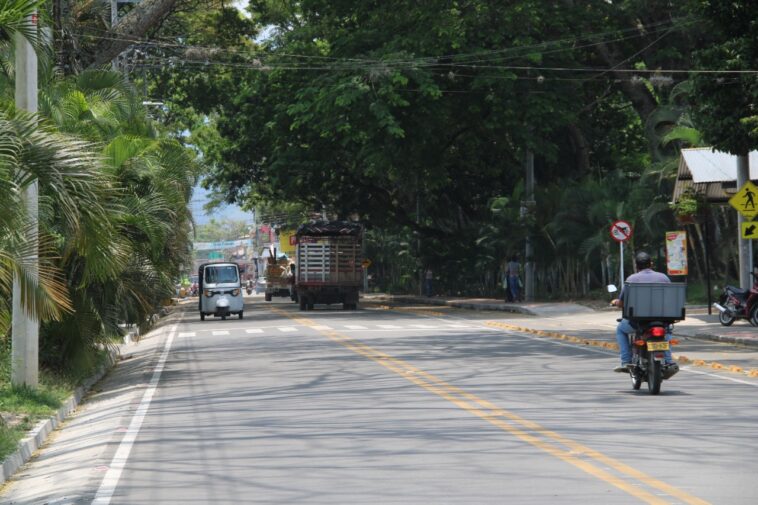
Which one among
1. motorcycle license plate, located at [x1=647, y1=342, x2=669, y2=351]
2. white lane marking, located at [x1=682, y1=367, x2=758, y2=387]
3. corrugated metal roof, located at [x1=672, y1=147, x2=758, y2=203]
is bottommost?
white lane marking, located at [x1=682, y1=367, x2=758, y2=387]

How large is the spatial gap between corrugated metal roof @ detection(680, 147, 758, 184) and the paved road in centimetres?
1197

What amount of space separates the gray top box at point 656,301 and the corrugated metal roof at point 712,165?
1840cm

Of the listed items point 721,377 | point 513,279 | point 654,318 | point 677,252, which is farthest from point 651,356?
point 513,279

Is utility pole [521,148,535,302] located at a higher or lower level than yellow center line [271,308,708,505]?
higher

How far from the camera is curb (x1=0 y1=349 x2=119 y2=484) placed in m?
11.6

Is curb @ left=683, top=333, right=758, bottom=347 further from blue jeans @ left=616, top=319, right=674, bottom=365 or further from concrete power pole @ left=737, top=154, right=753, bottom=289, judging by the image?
blue jeans @ left=616, top=319, right=674, bottom=365

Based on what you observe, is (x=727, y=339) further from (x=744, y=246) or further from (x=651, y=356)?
(x=651, y=356)

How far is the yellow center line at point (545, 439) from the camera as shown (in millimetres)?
9055

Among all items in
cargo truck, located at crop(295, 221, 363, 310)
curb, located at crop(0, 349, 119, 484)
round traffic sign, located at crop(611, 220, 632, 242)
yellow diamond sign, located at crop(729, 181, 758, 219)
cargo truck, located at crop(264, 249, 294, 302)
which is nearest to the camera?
curb, located at crop(0, 349, 119, 484)

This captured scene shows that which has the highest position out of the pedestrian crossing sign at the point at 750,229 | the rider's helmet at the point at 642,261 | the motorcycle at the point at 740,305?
the pedestrian crossing sign at the point at 750,229

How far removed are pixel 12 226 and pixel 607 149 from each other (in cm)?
4574

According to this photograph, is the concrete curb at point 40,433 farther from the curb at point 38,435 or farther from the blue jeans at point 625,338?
the blue jeans at point 625,338

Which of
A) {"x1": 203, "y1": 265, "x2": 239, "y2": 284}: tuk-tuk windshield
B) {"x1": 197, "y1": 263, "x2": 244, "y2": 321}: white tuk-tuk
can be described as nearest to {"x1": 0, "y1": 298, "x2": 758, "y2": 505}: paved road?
{"x1": 197, "y1": 263, "x2": 244, "y2": 321}: white tuk-tuk

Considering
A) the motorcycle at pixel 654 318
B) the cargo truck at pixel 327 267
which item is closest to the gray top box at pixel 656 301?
the motorcycle at pixel 654 318
